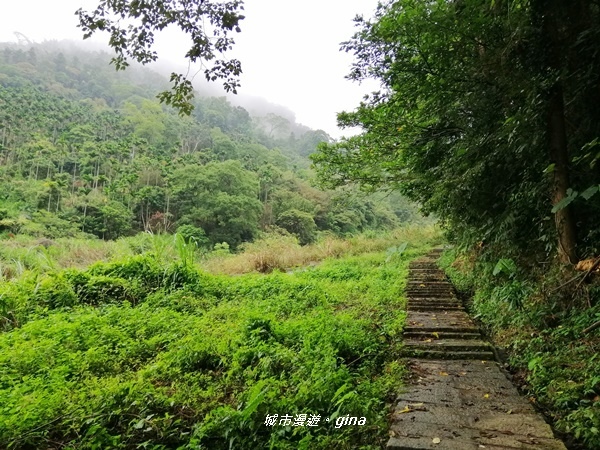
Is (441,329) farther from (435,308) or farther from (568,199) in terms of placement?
(568,199)

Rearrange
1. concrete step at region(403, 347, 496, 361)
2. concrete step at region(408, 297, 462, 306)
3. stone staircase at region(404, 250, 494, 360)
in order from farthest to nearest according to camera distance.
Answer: concrete step at region(408, 297, 462, 306)
stone staircase at region(404, 250, 494, 360)
concrete step at region(403, 347, 496, 361)

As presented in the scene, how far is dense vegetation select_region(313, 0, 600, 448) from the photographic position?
287 centimetres

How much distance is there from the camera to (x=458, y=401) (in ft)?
8.29

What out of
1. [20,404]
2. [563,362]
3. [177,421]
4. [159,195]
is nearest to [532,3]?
[563,362]

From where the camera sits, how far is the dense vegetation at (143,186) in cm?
2906

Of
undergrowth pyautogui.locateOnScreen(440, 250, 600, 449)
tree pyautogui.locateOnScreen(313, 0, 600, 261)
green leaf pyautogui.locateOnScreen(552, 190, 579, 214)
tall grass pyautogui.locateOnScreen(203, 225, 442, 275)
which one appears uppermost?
tree pyautogui.locateOnScreen(313, 0, 600, 261)

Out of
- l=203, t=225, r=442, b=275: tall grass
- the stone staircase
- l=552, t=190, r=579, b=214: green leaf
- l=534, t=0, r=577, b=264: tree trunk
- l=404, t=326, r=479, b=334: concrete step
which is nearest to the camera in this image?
l=552, t=190, r=579, b=214: green leaf

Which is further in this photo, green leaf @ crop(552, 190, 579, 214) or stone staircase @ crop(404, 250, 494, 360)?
stone staircase @ crop(404, 250, 494, 360)

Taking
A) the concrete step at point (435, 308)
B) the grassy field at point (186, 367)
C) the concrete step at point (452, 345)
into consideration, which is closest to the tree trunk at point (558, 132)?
the concrete step at point (452, 345)

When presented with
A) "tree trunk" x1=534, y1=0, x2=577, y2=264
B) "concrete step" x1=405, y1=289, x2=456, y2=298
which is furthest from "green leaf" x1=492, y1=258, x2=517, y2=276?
"concrete step" x1=405, y1=289, x2=456, y2=298

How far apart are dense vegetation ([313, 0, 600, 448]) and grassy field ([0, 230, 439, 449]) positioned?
1.23 m

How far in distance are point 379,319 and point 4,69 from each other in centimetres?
9288

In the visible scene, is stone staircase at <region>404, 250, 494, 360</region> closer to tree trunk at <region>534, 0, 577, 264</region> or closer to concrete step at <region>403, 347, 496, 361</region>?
concrete step at <region>403, 347, 496, 361</region>

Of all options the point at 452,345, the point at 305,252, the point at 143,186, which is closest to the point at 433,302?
the point at 452,345
